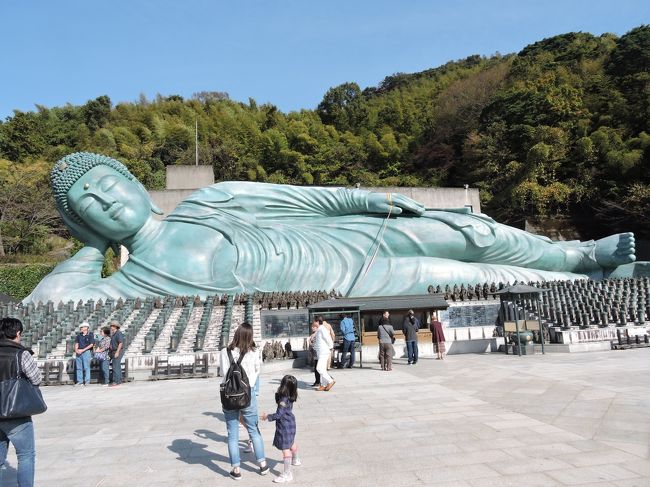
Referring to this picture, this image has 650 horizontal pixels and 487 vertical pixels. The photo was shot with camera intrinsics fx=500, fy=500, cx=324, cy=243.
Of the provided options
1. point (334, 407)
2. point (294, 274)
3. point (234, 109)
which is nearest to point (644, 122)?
point (294, 274)

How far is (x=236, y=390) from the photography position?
11.7 feet

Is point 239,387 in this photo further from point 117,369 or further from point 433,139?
point 433,139

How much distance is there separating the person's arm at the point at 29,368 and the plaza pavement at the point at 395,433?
0.99 metres

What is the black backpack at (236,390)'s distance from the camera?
11.7 ft

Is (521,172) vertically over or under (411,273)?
over

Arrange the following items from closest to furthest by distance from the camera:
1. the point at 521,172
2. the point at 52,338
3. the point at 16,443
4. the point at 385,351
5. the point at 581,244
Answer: the point at 16,443
the point at 385,351
the point at 52,338
the point at 581,244
the point at 521,172

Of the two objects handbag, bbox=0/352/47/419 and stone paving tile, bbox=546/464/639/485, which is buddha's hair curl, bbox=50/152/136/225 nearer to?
handbag, bbox=0/352/47/419

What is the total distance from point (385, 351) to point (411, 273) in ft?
18.3

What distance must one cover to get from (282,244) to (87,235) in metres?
5.40

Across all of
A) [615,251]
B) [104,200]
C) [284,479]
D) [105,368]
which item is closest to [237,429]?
[284,479]

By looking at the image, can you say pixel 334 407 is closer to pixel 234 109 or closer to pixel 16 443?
pixel 16 443

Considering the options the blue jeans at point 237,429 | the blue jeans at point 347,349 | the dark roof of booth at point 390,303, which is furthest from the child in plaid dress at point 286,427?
the dark roof of booth at point 390,303

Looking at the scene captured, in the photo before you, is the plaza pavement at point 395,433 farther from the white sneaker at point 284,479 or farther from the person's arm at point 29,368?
the person's arm at point 29,368

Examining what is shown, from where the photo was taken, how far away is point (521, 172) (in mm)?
32438
